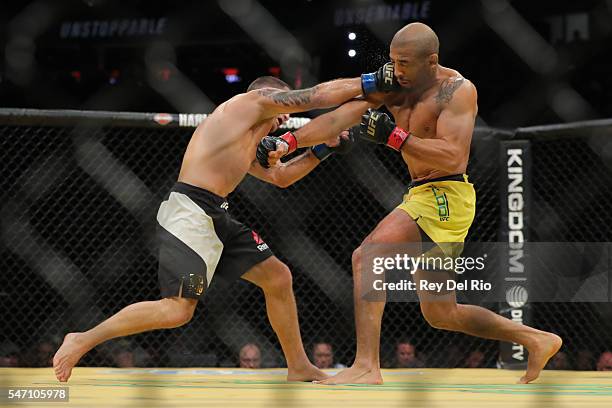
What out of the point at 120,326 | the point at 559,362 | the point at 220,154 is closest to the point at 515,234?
the point at 559,362

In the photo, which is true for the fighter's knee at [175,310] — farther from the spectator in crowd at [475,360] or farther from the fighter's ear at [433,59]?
the spectator in crowd at [475,360]

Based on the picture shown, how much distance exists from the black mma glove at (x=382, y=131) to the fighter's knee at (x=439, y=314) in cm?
56

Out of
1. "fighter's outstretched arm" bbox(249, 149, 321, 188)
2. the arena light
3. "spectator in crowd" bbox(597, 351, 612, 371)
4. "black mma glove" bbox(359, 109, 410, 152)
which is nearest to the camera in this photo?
"black mma glove" bbox(359, 109, 410, 152)

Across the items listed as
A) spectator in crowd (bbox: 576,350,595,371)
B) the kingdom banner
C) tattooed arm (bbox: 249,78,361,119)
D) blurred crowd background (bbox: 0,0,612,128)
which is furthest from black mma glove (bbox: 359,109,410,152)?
blurred crowd background (bbox: 0,0,612,128)

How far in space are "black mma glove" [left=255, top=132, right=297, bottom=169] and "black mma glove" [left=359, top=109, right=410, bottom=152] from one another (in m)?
0.31

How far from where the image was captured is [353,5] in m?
5.64

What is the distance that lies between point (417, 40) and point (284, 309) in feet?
3.38

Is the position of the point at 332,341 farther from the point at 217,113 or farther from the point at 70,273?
the point at 217,113

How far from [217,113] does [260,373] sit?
1268mm

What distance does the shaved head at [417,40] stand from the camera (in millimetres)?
2822

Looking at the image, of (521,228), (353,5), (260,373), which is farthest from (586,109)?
(260,373)

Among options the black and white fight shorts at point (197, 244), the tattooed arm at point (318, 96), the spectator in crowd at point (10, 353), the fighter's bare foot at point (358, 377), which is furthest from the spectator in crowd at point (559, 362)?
the spectator in crowd at point (10, 353)

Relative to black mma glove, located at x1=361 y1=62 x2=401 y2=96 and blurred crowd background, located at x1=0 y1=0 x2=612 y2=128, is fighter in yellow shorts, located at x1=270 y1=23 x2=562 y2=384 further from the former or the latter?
blurred crowd background, located at x1=0 y1=0 x2=612 y2=128

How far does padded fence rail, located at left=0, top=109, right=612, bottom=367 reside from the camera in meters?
4.68
